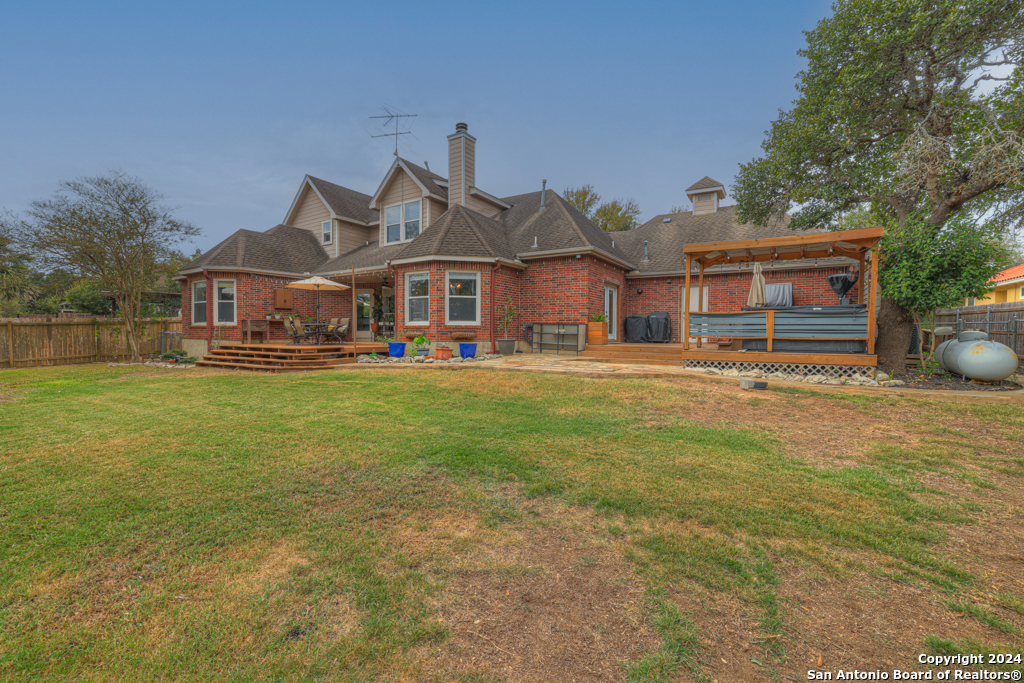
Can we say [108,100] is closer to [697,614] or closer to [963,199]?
[697,614]

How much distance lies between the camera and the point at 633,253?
57.0 feet

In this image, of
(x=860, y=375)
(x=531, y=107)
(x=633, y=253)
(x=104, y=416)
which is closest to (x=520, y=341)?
(x=633, y=253)

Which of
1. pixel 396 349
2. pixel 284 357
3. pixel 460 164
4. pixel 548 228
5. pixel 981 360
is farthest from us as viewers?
pixel 460 164

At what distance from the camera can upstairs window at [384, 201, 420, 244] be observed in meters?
16.4

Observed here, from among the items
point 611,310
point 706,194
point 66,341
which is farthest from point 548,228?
point 66,341

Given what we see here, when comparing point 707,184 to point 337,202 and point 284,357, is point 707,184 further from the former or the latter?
point 284,357

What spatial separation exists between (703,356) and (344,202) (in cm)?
1662

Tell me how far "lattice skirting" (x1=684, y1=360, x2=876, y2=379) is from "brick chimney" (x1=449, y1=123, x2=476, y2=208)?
1088cm

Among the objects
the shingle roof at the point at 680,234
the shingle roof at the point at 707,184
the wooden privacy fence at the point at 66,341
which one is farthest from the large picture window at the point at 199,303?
the shingle roof at the point at 707,184

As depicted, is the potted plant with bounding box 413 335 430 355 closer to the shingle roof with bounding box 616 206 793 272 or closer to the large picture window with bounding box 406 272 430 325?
the large picture window with bounding box 406 272 430 325

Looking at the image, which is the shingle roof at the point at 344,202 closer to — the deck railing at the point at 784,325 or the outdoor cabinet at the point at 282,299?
the outdoor cabinet at the point at 282,299

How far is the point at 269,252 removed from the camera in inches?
647

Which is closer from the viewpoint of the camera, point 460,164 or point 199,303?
point 199,303

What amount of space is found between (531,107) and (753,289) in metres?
20.8
